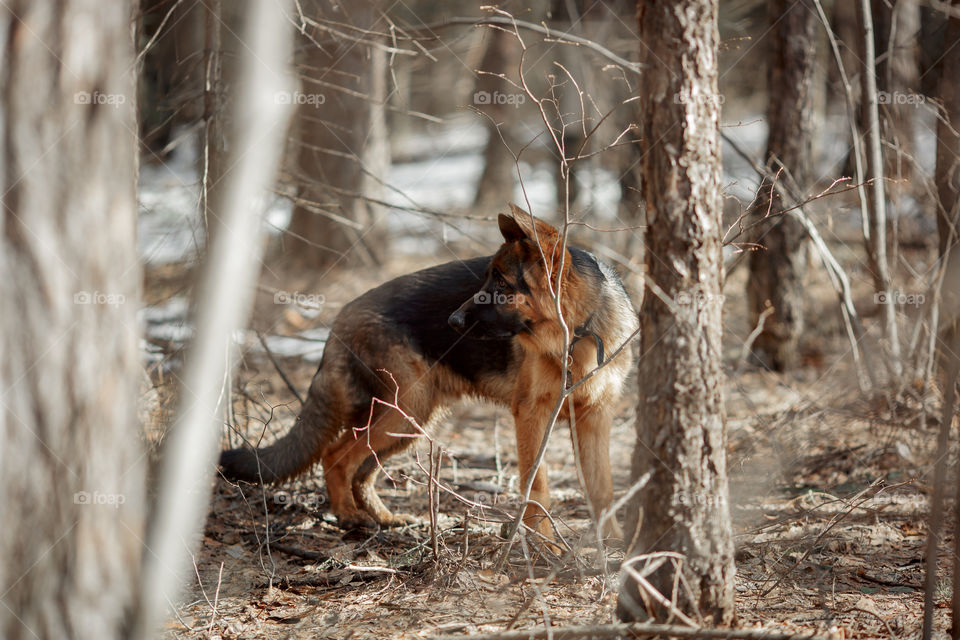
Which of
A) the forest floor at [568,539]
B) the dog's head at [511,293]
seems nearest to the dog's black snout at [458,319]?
the dog's head at [511,293]

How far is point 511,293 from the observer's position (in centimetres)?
528

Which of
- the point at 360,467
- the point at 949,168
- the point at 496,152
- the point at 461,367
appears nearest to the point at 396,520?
the point at 360,467

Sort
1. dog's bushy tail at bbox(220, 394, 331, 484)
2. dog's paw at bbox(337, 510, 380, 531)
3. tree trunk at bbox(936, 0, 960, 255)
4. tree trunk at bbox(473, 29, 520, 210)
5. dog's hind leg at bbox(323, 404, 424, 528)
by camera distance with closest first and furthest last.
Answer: dog's bushy tail at bbox(220, 394, 331, 484) < dog's paw at bbox(337, 510, 380, 531) < dog's hind leg at bbox(323, 404, 424, 528) < tree trunk at bbox(936, 0, 960, 255) < tree trunk at bbox(473, 29, 520, 210)

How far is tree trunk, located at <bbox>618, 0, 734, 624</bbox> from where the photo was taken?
322 centimetres

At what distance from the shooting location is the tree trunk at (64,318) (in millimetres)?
2613

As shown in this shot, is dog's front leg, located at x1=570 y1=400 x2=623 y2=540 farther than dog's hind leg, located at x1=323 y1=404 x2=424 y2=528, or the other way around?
dog's hind leg, located at x1=323 y1=404 x2=424 y2=528

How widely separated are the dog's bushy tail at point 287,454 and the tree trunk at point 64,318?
8.17ft

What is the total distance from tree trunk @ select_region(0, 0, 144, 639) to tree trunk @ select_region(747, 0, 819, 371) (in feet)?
21.5

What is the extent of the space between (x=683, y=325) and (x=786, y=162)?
5801mm

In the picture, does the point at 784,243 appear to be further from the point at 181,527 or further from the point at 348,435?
the point at 181,527

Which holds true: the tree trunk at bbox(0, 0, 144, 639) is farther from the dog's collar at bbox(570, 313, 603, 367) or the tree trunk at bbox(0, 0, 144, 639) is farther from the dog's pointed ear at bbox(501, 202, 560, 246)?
the dog's collar at bbox(570, 313, 603, 367)

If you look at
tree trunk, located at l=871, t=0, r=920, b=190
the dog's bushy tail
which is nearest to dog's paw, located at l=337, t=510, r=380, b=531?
the dog's bushy tail

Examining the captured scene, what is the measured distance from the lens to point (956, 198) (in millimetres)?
6219

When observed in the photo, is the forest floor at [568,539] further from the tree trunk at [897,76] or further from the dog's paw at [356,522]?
the tree trunk at [897,76]
